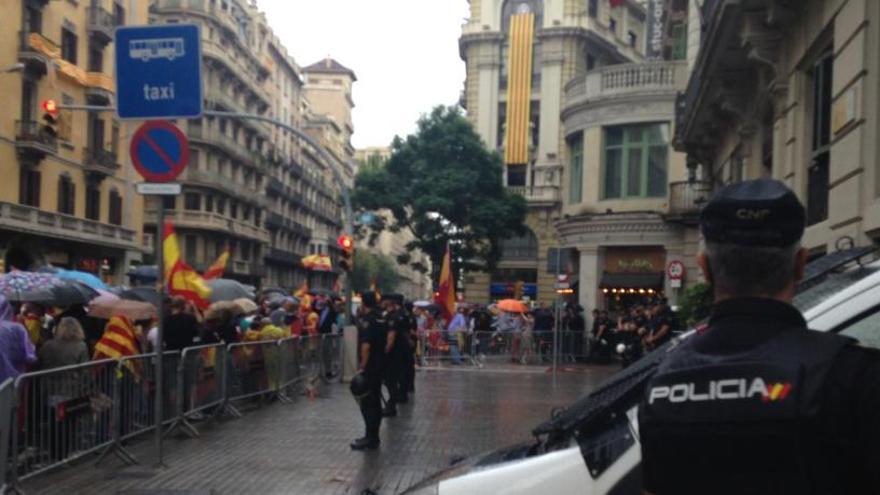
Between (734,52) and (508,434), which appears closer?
(508,434)

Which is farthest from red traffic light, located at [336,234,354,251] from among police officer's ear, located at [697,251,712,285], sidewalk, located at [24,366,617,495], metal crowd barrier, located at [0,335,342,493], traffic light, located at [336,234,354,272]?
police officer's ear, located at [697,251,712,285]

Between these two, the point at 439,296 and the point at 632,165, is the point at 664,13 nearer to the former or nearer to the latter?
the point at 632,165

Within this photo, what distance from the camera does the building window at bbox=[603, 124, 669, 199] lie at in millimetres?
32219

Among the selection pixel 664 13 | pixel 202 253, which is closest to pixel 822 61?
pixel 664 13

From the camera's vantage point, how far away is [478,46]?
186 feet

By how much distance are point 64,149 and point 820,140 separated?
36199mm

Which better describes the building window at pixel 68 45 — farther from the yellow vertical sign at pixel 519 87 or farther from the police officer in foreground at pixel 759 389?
the police officer in foreground at pixel 759 389

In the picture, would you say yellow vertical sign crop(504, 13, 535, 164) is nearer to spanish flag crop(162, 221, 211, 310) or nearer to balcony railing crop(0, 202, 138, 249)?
balcony railing crop(0, 202, 138, 249)

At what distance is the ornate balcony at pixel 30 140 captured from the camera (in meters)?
37.6

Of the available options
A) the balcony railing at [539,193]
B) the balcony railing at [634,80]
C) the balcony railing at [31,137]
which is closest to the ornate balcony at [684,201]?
the balcony railing at [634,80]

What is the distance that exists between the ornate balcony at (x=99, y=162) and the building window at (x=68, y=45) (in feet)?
13.4

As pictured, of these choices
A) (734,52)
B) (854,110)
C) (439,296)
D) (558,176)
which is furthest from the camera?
(558,176)

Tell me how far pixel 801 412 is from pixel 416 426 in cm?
1156

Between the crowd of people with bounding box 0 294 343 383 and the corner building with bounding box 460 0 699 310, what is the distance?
8784 millimetres
